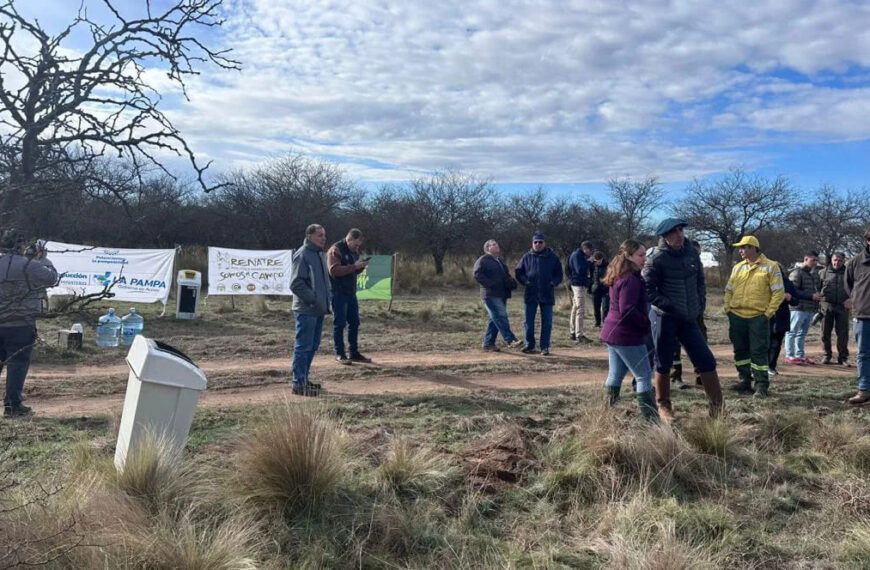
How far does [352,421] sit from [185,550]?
3.20 metres

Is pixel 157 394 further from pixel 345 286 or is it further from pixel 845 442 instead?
pixel 845 442

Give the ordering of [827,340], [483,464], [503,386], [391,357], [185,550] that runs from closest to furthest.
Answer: [185,550]
[483,464]
[503,386]
[391,357]
[827,340]

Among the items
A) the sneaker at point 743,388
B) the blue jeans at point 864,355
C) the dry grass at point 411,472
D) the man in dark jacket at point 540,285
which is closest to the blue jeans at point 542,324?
the man in dark jacket at point 540,285

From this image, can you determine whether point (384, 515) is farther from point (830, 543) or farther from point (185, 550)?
point (830, 543)

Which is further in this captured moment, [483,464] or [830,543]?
[483,464]

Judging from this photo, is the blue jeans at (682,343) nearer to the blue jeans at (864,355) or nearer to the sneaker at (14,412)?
the blue jeans at (864,355)

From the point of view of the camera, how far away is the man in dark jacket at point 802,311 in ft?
35.1

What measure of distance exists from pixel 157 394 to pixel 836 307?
10.8m

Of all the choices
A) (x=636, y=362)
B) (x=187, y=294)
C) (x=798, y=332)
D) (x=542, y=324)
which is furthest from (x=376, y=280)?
(x=636, y=362)

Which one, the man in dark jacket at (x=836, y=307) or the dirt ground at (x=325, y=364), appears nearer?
the dirt ground at (x=325, y=364)

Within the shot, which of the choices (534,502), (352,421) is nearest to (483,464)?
(534,502)

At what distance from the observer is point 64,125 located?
8.74ft

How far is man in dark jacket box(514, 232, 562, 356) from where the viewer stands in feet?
34.7

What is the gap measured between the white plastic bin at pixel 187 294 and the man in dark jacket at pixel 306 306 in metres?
7.19
